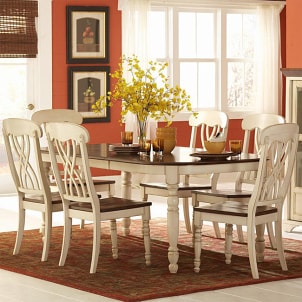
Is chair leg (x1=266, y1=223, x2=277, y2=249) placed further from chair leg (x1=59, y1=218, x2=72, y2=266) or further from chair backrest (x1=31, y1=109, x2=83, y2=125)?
chair backrest (x1=31, y1=109, x2=83, y2=125)

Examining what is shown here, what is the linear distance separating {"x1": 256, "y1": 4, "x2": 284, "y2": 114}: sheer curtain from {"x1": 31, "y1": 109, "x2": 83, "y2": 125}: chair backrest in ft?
13.3

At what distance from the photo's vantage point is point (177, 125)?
34.3ft

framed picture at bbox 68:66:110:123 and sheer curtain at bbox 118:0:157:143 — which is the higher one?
sheer curtain at bbox 118:0:157:143

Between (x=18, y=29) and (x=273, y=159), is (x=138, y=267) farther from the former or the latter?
(x=18, y=29)

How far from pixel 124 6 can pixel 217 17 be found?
1.35 m

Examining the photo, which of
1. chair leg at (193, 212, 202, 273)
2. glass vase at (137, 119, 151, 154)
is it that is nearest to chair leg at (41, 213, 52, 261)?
glass vase at (137, 119, 151, 154)

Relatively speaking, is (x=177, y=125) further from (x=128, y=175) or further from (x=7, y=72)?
(x=128, y=175)

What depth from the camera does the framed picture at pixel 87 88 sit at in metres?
9.74

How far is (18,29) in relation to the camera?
930cm

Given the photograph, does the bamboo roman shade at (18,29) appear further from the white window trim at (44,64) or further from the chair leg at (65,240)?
the chair leg at (65,240)

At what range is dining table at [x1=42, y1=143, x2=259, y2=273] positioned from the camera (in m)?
5.61

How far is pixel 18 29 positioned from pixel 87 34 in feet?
2.76

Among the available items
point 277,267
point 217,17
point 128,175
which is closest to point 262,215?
point 277,267

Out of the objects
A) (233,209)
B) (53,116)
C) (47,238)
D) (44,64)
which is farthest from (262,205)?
(44,64)
